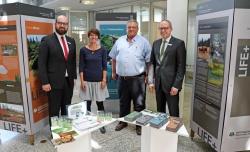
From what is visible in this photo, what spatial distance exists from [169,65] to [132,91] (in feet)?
2.30

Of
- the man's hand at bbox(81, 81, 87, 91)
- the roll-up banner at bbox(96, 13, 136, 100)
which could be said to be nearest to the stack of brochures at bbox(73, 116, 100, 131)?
the man's hand at bbox(81, 81, 87, 91)

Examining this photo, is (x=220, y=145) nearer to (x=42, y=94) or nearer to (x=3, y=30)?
(x=42, y=94)

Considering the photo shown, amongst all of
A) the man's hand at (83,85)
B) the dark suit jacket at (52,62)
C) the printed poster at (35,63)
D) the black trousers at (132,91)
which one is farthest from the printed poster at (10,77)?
the black trousers at (132,91)

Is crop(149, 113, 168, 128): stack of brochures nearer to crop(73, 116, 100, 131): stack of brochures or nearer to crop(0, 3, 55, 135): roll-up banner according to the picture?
crop(73, 116, 100, 131): stack of brochures

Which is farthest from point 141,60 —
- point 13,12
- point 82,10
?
point 82,10

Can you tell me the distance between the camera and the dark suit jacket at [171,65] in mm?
2539

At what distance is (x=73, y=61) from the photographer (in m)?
2.88

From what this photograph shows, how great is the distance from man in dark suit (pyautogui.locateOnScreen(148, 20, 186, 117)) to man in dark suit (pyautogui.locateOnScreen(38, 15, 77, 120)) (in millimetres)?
1052

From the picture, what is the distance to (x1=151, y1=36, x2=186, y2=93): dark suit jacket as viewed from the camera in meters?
2.54

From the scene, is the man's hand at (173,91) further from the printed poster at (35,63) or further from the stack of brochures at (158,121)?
the printed poster at (35,63)

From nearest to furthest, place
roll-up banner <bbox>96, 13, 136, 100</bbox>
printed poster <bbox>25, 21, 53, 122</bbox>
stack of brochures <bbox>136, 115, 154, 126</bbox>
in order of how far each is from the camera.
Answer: stack of brochures <bbox>136, 115, 154, 126</bbox> < printed poster <bbox>25, 21, 53, 122</bbox> < roll-up banner <bbox>96, 13, 136, 100</bbox>

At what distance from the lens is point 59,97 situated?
110 inches

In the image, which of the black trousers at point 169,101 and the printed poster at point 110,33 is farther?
the printed poster at point 110,33

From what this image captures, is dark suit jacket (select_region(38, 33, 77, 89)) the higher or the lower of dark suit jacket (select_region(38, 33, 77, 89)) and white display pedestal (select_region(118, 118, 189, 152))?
the higher
